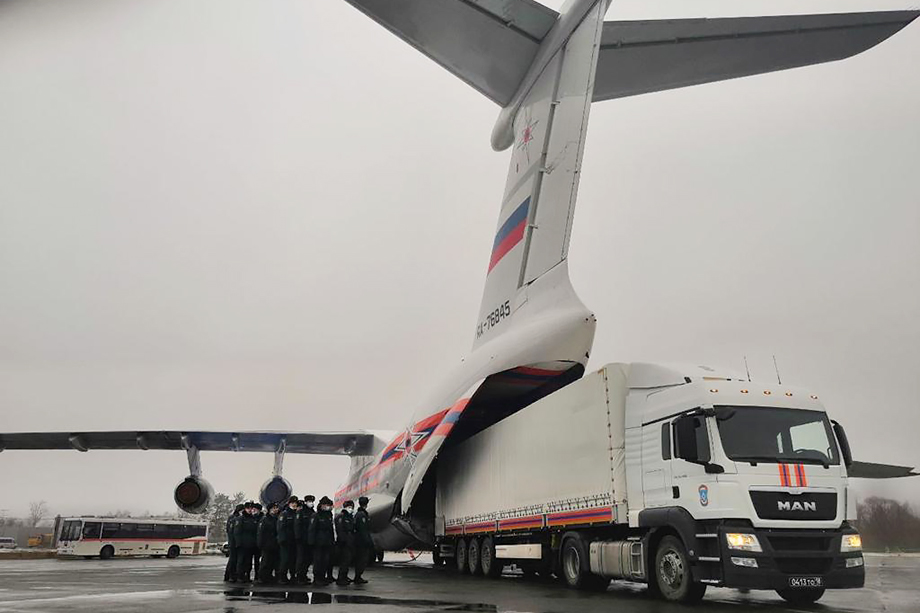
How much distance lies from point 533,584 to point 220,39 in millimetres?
8332

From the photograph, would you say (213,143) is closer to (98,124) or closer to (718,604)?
(98,124)

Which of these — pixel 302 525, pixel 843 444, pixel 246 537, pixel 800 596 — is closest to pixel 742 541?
pixel 843 444

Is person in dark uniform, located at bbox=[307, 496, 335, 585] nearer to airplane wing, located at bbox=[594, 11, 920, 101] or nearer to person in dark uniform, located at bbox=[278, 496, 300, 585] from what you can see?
person in dark uniform, located at bbox=[278, 496, 300, 585]

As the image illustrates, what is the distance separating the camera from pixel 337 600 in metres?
8.18

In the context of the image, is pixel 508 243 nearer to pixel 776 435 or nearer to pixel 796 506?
pixel 776 435

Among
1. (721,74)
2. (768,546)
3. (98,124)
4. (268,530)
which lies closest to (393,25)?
(98,124)

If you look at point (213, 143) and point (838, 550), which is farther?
point (213, 143)

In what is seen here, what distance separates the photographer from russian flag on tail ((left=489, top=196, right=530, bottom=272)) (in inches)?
→ 474

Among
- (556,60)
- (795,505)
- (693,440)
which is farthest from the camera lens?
(556,60)

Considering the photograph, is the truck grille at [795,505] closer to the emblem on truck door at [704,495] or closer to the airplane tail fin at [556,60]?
the emblem on truck door at [704,495]

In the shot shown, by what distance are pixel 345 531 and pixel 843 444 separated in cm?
709

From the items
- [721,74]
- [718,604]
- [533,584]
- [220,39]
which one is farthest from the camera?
[721,74]

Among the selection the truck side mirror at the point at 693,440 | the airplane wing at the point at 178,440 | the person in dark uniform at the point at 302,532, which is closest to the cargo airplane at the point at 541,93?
the person in dark uniform at the point at 302,532

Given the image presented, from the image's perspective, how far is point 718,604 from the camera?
8.00 metres
